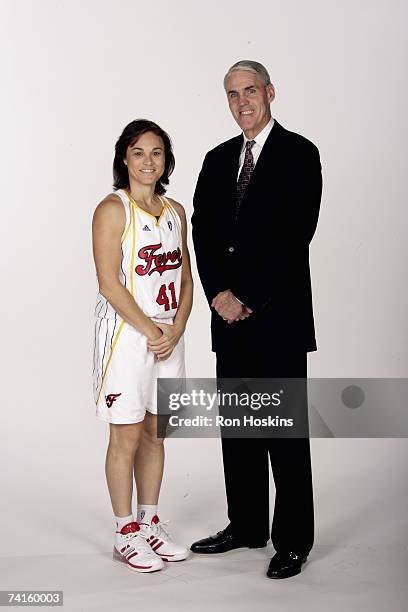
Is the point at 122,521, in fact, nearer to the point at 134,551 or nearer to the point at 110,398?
the point at 134,551

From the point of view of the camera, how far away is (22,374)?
542 cm

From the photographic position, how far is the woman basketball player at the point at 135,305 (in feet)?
12.0

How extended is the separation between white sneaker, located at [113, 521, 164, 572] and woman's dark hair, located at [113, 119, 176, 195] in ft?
3.85

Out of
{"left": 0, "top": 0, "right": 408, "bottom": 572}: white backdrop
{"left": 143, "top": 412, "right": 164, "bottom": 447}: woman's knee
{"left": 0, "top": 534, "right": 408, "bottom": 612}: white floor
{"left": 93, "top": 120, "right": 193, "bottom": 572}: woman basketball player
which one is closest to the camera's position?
{"left": 0, "top": 534, "right": 408, "bottom": 612}: white floor

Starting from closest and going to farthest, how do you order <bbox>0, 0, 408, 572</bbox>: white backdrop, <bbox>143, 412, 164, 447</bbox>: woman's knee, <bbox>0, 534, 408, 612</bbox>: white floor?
<bbox>0, 534, 408, 612</bbox>: white floor < <bbox>143, 412, 164, 447</bbox>: woman's knee < <bbox>0, 0, 408, 572</bbox>: white backdrop

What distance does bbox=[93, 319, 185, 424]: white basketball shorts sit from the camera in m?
3.68

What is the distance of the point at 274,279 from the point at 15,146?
7.23 ft

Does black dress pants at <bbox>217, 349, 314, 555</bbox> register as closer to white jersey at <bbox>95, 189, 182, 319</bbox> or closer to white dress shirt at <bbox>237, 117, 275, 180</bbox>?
white jersey at <bbox>95, 189, 182, 319</bbox>

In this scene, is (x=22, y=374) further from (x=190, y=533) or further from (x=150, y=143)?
(x=150, y=143)

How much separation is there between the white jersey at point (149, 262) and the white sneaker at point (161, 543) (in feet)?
2.47

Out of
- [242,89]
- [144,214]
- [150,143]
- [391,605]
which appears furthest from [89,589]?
[242,89]

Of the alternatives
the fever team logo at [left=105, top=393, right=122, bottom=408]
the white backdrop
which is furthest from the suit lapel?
the white backdrop

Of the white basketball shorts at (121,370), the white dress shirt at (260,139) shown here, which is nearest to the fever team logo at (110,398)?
the white basketball shorts at (121,370)

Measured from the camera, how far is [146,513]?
391 centimetres
